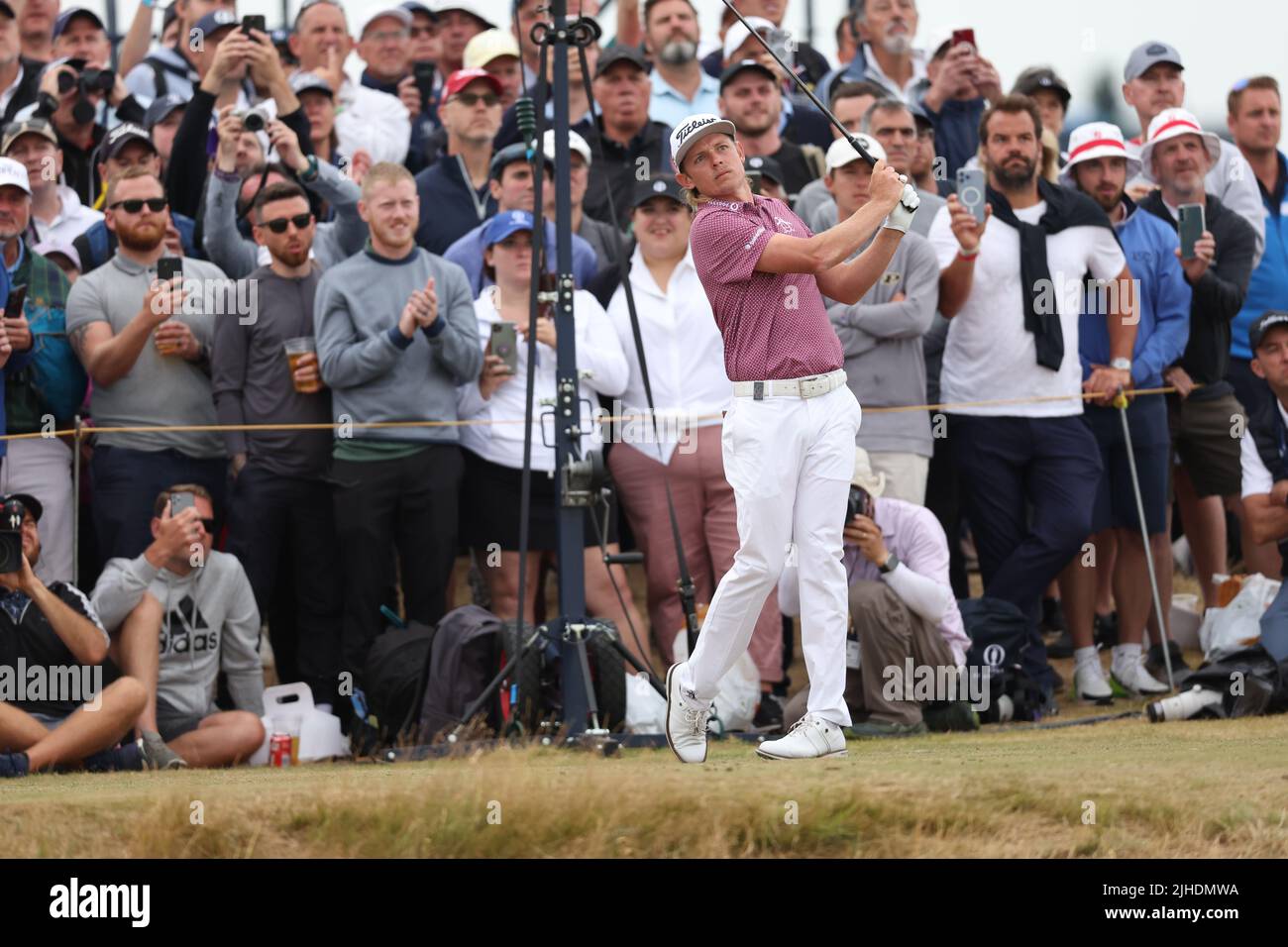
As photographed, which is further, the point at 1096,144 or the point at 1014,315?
the point at 1096,144

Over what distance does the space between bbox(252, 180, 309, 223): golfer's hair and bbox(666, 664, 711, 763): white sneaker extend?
4.36 meters

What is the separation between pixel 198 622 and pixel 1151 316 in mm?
5847

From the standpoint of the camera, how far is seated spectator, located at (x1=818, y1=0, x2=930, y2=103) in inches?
593

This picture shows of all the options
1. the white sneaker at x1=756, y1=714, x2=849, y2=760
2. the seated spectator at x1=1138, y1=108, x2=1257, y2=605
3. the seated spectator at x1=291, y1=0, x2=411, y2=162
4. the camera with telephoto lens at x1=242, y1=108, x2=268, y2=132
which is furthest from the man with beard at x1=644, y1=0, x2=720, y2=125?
the white sneaker at x1=756, y1=714, x2=849, y2=760

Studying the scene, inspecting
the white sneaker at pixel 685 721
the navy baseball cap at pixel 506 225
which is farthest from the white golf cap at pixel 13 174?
the white sneaker at pixel 685 721

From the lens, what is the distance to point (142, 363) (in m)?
11.3

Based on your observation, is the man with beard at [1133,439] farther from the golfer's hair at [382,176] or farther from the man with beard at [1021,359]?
the golfer's hair at [382,176]

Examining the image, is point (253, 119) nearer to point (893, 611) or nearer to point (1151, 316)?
point (893, 611)

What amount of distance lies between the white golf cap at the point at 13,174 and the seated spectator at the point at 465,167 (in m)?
2.36

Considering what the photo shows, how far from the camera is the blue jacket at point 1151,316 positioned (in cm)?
1223

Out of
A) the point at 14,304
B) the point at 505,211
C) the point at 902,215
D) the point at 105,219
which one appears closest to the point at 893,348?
the point at 505,211

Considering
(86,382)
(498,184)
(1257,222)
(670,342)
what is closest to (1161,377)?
(1257,222)

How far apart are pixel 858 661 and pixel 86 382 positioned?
178 inches

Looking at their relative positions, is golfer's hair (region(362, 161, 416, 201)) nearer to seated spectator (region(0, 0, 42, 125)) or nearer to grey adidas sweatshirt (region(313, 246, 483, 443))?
grey adidas sweatshirt (region(313, 246, 483, 443))
